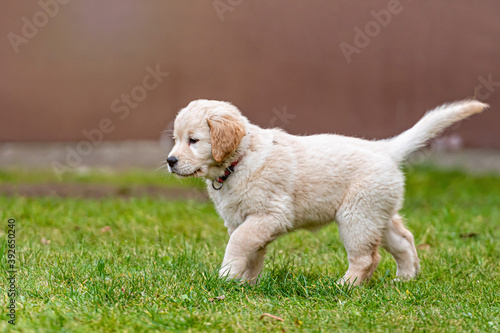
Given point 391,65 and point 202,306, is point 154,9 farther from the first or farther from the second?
point 202,306

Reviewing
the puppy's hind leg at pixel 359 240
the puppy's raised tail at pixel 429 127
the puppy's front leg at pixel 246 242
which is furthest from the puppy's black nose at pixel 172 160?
the puppy's raised tail at pixel 429 127

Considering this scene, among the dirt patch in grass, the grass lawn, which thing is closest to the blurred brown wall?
the dirt patch in grass

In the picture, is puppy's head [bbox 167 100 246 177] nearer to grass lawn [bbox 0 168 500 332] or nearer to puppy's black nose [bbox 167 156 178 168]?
puppy's black nose [bbox 167 156 178 168]

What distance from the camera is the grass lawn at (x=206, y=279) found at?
2787mm

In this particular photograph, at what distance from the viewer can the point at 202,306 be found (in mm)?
2959

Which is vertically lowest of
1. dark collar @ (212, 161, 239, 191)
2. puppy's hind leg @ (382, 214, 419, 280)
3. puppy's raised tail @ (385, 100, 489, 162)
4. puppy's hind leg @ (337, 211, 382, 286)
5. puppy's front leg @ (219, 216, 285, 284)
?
puppy's hind leg @ (382, 214, 419, 280)

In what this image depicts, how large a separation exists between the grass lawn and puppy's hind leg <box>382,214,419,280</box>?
123mm

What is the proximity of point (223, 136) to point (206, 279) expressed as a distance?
78cm

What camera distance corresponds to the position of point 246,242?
11.4 ft

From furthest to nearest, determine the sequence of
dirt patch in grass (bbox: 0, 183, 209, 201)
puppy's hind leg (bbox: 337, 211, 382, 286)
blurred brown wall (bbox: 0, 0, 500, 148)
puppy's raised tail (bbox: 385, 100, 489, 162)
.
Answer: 1. blurred brown wall (bbox: 0, 0, 500, 148)
2. dirt patch in grass (bbox: 0, 183, 209, 201)
3. puppy's raised tail (bbox: 385, 100, 489, 162)
4. puppy's hind leg (bbox: 337, 211, 382, 286)

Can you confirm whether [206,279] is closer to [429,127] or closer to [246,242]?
[246,242]

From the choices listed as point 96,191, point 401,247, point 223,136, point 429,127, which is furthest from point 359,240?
point 96,191

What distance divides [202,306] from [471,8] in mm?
6900

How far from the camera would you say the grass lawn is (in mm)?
2787
